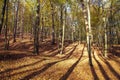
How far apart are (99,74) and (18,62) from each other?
762cm

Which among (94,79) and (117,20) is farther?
(117,20)

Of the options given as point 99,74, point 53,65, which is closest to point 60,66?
point 53,65

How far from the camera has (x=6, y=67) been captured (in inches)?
626

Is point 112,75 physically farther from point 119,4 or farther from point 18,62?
point 119,4

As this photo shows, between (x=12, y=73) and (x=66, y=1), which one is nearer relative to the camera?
(x=12, y=73)

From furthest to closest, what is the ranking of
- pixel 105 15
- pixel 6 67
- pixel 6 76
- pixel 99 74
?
pixel 105 15 → pixel 99 74 → pixel 6 67 → pixel 6 76

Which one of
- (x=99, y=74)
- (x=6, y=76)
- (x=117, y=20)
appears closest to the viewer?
(x=6, y=76)

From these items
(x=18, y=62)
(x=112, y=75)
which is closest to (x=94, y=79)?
(x=112, y=75)

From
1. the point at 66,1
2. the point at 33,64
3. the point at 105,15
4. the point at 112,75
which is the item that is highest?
the point at 66,1

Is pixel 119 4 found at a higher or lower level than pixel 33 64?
higher

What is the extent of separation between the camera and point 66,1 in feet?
103

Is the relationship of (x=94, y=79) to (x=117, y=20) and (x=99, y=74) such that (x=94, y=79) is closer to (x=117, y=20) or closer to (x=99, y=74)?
(x=99, y=74)

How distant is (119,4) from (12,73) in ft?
95.7

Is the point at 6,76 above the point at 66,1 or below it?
below
